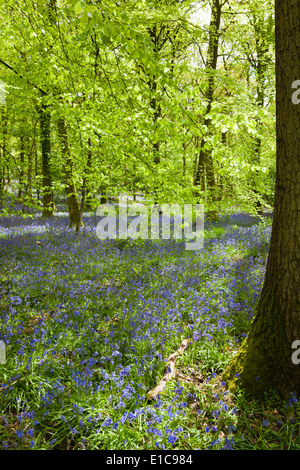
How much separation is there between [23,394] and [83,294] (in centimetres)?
249

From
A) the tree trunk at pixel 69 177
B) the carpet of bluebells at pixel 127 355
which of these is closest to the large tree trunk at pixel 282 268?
the carpet of bluebells at pixel 127 355

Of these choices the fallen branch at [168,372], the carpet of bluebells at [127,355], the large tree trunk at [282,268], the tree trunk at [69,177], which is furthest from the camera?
the tree trunk at [69,177]

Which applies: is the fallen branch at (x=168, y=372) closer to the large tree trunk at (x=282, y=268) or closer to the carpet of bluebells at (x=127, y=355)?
the carpet of bluebells at (x=127, y=355)

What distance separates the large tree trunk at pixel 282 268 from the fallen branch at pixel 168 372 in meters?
0.69

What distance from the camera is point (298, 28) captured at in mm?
2486

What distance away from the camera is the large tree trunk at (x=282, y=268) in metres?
2.56

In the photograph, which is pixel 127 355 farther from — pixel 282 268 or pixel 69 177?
pixel 69 177

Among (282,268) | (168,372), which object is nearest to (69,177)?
(168,372)

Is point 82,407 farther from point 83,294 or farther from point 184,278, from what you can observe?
point 184,278

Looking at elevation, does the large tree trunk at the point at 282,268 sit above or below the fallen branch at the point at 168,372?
above

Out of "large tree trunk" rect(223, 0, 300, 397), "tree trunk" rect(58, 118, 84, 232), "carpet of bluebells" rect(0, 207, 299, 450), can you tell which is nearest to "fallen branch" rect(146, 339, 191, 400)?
"carpet of bluebells" rect(0, 207, 299, 450)

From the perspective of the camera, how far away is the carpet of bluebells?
2666mm

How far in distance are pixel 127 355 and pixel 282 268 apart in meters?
2.31

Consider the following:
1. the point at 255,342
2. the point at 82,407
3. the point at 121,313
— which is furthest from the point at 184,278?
the point at 82,407
